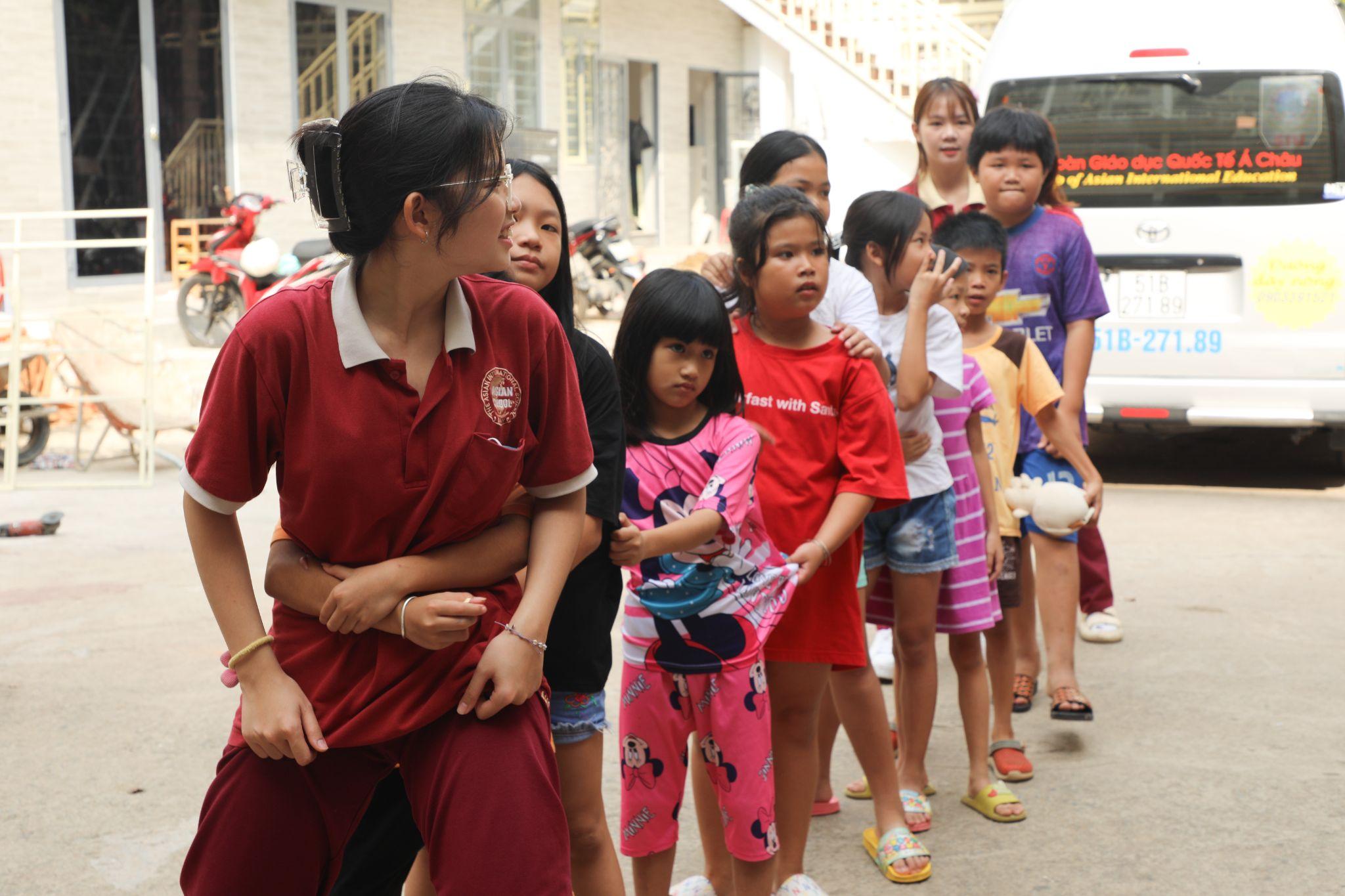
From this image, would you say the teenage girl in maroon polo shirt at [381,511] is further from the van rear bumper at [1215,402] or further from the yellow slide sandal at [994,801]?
the van rear bumper at [1215,402]

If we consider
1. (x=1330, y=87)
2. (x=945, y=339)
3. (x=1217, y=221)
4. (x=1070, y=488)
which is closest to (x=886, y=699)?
(x=1070, y=488)

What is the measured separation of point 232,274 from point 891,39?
9.42 m

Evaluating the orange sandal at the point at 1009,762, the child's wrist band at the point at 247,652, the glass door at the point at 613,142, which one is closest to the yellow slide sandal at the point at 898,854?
the orange sandal at the point at 1009,762

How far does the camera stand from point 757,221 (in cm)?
305

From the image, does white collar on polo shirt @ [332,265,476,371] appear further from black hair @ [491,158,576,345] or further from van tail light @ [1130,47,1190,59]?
van tail light @ [1130,47,1190,59]

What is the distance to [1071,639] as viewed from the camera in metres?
4.29

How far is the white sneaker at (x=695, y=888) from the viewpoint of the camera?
3123 millimetres

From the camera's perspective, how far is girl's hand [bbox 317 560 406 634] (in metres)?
1.84

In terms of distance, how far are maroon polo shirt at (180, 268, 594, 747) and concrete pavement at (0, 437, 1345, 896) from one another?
1.61 m

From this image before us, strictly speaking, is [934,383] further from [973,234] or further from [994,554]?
[973,234]

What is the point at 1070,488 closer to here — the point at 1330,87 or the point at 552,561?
the point at 552,561

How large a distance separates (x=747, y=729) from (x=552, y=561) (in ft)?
2.91

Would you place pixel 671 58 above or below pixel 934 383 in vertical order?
above

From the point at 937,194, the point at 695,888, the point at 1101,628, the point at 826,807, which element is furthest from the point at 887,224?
the point at 1101,628
